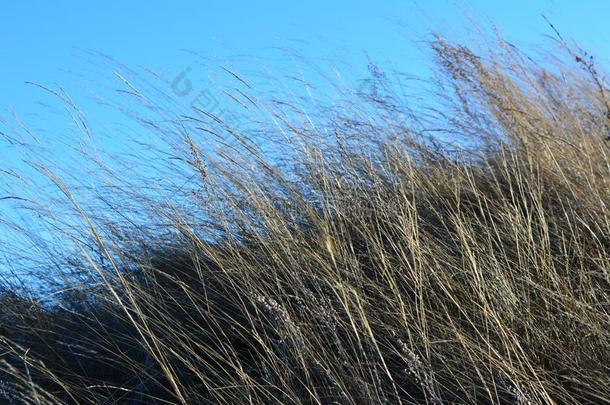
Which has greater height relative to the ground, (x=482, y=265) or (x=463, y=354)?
(x=482, y=265)

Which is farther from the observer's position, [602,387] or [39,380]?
[39,380]

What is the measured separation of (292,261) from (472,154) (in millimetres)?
1295

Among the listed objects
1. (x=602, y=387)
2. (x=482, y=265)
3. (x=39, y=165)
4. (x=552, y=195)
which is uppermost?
(x=39, y=165)

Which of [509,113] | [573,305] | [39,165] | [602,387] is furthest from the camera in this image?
[509,113]

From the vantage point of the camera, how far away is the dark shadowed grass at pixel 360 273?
1.80 meters

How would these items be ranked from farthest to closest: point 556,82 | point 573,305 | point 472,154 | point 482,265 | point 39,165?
1. point 556,82
2. point 472,154
3. point 39,165
4. point 482,265
5. point 573,305

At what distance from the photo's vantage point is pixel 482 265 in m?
2.02

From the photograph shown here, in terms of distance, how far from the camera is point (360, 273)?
2107 mm

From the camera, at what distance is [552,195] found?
8.43 ft

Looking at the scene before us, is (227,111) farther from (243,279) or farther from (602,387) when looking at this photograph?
(602,387)

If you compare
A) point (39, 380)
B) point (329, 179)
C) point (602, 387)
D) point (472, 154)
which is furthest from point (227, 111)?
point (602, 387)

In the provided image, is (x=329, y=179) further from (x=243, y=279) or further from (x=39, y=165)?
(x=39, y=165)

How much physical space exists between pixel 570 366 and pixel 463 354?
0.26 m

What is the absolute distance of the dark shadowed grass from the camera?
5.91 feet
